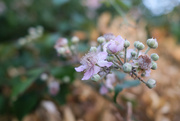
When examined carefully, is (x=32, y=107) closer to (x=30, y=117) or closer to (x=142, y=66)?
(x=30, y=117)

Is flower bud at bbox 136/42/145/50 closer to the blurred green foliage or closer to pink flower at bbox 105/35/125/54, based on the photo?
pink flower at bbox 105/35/125/54

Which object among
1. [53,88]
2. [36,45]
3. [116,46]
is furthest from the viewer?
[36,45]

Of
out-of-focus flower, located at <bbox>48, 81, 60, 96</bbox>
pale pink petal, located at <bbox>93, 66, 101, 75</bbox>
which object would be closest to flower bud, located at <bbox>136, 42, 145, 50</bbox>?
pale pink petal, located at <bbox>93, 66, 101, 75</bbox>

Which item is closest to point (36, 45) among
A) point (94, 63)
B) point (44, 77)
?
point (44, 77)

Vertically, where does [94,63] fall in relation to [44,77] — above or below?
below

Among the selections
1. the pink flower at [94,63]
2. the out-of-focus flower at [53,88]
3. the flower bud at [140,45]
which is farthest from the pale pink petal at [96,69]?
the out-of-focus flower at [53,88]

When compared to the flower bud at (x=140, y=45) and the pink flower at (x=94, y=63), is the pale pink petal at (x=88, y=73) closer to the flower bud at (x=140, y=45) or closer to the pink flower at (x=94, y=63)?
the pink flower at (x=94, y=63)

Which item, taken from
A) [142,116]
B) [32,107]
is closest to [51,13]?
[32,107]

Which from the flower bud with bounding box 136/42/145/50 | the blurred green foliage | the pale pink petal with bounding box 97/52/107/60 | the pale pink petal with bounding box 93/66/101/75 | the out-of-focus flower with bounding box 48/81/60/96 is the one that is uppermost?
the blurred green foliage

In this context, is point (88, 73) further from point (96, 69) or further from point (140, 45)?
point (140, 45)

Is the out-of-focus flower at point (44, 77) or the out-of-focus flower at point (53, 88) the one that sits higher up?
the out-of-focus flower at point (44, 77)

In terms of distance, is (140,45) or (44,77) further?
(44,77)

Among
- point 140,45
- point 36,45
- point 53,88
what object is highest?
point 36,45
